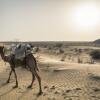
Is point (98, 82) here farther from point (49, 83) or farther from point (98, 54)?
point (98, 54)

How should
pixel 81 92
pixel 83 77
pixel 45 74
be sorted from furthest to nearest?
1. pixel 45 74
2. pixel 83 77
3. pixel 81 92

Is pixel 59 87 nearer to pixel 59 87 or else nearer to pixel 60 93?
pixel 59 87

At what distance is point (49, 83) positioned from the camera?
61.6 feet

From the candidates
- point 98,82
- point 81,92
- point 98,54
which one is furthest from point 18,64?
point 98,54

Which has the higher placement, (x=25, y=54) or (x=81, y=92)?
(x=25, y=54)

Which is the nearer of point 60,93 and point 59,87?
point 60,93

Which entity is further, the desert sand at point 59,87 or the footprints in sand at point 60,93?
the desert sand at point 59,87

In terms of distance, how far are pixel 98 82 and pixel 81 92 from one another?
297 centimetres

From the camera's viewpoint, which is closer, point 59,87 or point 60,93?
point 60,93

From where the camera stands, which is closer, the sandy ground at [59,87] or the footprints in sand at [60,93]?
the footprints in sand at [60,93]

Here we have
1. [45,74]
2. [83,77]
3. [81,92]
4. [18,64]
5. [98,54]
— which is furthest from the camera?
[98,54]

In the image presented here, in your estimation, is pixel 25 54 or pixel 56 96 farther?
pixel 25 54

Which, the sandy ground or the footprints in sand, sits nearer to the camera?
the footprints in sand

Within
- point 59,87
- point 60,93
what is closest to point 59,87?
point 59,87
